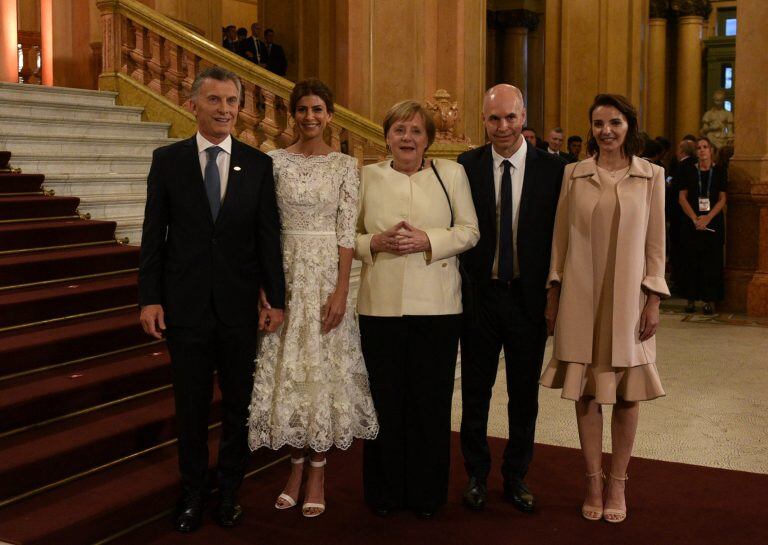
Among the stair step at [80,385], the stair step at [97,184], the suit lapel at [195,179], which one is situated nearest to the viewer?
the suit lapel at [195,179]

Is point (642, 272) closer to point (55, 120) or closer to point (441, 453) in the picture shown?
point (441, 453)

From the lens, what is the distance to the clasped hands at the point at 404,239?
3842mm

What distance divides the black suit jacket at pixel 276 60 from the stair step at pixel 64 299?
284 inches

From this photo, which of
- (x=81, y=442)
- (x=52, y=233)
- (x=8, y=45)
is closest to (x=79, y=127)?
(x=52, y=233)

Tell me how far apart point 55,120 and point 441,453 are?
5.60m

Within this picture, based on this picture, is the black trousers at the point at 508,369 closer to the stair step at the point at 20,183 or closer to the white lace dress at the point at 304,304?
the white lace dress at the point at 304,304

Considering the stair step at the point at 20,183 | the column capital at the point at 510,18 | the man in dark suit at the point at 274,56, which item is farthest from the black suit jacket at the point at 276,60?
the column capital at the point at 510,18

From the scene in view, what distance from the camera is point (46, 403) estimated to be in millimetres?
4492

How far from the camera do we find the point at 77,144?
831 centimetres

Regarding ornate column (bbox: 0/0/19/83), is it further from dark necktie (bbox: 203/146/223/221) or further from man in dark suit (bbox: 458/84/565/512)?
man in dark suit (bbox: 458/84/565/512)

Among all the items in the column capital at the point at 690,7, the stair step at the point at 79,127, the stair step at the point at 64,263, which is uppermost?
the column capital at the point at 690,7

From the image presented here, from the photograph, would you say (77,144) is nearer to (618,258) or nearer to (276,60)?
(276,60)

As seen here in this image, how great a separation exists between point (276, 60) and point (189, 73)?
3.50 metres

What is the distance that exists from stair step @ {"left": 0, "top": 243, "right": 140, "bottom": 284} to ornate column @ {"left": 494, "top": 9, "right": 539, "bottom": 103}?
16578mm
